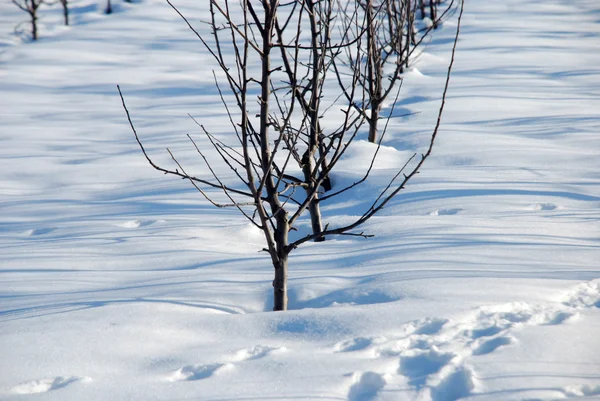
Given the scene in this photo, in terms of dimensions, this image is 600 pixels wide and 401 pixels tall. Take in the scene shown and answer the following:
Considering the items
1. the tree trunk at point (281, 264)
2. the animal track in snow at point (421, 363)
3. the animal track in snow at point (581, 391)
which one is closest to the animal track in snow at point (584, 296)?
the animal track in snow at point (581, 391)

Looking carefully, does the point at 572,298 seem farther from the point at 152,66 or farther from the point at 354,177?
the point at 152,66

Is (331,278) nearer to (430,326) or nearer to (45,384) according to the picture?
(430,326)

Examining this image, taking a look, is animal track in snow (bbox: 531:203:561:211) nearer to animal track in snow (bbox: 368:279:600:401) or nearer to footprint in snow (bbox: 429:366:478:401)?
animal track in snow (bbox: 368:279:600:401)

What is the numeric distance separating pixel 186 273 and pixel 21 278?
0.91 meters

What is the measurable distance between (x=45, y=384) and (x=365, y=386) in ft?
3.41

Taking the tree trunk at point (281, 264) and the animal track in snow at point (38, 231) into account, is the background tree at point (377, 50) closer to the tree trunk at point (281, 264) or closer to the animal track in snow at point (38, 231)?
the tree trunk at point (281, 264)

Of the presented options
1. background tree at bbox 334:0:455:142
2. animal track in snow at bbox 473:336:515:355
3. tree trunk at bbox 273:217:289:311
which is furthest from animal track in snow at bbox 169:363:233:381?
background tree at bbox 334:0:455:142

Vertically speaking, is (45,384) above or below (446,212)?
above

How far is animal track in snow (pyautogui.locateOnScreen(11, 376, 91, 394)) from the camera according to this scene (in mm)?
1706

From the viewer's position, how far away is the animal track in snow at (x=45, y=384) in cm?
171

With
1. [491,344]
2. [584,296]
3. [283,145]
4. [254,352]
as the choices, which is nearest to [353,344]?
[254,352]

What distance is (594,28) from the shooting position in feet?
40.5

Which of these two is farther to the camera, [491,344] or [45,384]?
[491,344]

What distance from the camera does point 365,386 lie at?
1.69 m
